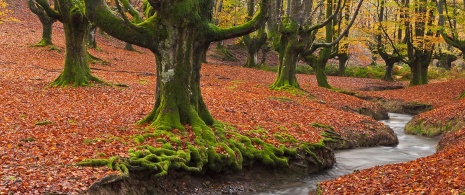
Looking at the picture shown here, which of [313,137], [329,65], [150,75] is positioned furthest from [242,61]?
[313,137]

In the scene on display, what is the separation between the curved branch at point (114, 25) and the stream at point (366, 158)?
15.0ft

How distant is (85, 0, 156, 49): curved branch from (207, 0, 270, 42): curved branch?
59.9 inches

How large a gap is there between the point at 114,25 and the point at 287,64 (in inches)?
506

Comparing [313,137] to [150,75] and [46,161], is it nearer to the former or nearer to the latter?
[46,161]

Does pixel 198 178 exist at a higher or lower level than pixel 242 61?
lower

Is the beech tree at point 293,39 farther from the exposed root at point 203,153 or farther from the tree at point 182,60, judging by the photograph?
the tree at point 182,60

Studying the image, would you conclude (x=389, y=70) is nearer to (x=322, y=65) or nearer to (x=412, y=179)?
(x=322, y=65)

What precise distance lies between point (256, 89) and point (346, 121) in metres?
Result: 7.02

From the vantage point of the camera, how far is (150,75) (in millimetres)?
25953

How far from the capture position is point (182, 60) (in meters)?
10.4

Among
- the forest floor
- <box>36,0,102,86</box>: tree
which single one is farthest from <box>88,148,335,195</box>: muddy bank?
<box>36,0,102,86</box>: tree

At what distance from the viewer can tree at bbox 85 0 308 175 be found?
10102 millimetres

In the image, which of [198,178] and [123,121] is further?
[123,121]

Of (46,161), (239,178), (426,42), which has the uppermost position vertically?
(426,42)
